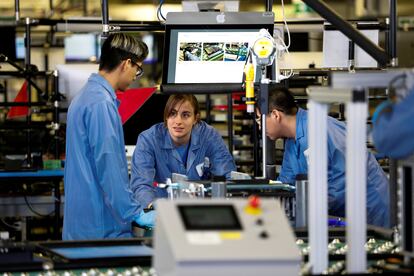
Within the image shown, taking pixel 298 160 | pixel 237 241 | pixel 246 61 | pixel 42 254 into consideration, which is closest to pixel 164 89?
pixel 246 61

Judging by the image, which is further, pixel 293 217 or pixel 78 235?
pixel 78 235

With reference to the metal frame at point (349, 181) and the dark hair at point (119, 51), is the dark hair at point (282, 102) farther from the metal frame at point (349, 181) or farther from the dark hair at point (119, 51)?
the metal frame at point (349, 181)

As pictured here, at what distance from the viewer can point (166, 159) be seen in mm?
6043

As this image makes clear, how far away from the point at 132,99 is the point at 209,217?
4631mm

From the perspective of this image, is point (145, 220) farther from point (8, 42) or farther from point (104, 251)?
point (8, 42)

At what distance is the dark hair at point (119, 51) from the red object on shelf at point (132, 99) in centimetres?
239

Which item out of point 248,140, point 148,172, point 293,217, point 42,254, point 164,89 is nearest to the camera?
point 42,254

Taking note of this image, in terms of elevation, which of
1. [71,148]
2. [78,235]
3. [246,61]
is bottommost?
[78,235]

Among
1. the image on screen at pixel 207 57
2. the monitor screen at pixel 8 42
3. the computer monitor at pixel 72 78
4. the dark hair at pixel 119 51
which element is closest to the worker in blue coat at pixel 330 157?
the image on screen at pixel 207 57

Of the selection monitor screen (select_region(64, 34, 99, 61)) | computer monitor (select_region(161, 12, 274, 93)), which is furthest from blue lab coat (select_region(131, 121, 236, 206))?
monitor screen (select_region(64, 34, 99, 61))

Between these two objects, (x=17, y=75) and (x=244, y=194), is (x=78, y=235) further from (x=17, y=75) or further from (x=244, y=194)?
(x=17, y=75)

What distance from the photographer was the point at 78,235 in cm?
493

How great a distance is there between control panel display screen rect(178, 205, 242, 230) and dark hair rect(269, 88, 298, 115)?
2.79 meters

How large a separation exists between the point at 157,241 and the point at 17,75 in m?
5.44
